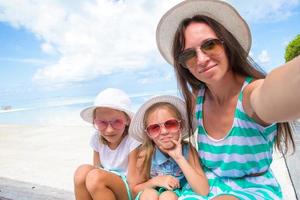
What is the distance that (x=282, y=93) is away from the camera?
2.73 feet

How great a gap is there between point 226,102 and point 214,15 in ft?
1.69

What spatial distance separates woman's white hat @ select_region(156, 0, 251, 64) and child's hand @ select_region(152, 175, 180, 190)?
90cm

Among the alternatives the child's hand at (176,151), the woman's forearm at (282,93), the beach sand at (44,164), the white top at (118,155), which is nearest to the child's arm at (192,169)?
the child's hand at (176,151)

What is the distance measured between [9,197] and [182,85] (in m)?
2.31

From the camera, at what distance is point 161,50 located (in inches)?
82.8

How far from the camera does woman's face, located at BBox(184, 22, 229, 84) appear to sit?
1.64m

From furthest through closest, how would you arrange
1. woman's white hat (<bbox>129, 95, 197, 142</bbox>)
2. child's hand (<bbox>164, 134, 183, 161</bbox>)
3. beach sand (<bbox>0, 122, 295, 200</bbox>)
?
beach sand (<bbox>0, 122, 295, 200</bbox>)
woman's white hat (<bbox>129, 95, 197, 142</bbox>)
child's hand (<bbox>164, 134, 183, 161</bbox>)

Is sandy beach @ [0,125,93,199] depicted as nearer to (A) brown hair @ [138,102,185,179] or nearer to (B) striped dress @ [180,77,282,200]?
(A) brown hair @ [138,102,185,179]

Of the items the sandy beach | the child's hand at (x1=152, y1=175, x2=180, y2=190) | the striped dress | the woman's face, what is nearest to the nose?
the woman's face

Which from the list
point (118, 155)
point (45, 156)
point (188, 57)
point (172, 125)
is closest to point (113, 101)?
point (118, 155)

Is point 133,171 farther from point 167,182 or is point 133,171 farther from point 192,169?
point 192,169

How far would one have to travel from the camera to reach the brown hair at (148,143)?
6.72 ft

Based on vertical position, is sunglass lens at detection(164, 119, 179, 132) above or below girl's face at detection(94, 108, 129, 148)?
below

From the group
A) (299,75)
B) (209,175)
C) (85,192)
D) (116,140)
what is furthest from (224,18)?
(85,192)
